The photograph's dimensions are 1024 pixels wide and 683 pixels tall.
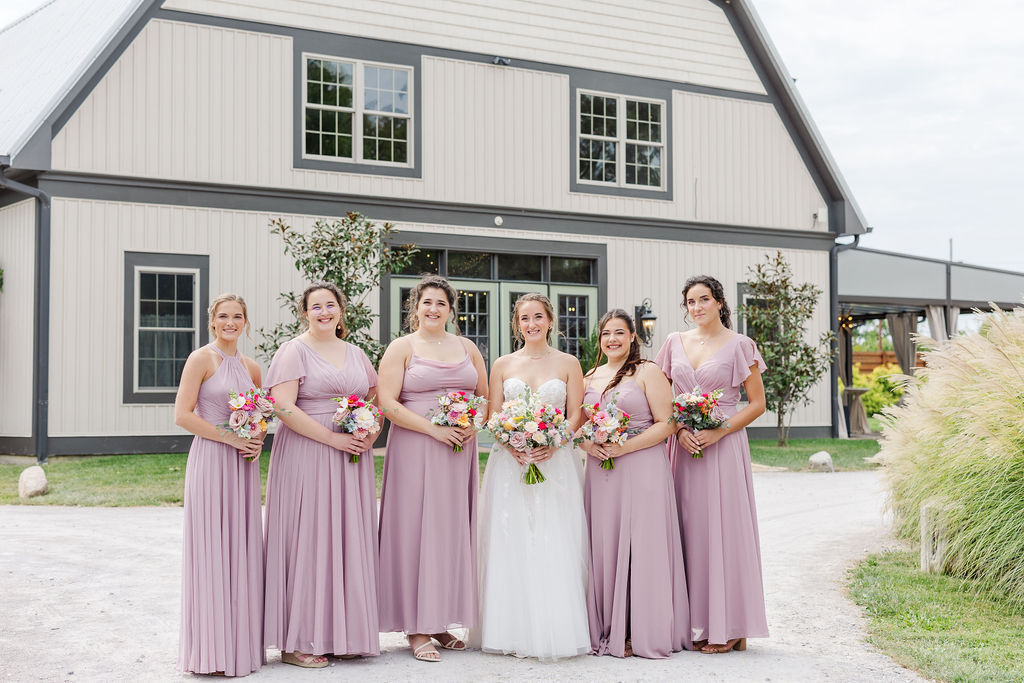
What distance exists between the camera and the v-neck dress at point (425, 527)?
5.55 meters

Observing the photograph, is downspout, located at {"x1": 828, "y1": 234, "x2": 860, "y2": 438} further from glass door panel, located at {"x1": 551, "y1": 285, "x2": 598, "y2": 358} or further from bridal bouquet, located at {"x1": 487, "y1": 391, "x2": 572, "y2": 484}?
bridal bouquet, located at {"x1": 487, "y1": 391, "x2": 572, "y2": 484}

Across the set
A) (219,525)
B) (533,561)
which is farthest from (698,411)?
(219,525)

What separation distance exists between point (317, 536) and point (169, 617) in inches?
66.4

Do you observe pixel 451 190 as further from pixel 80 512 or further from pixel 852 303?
pixel 852 303

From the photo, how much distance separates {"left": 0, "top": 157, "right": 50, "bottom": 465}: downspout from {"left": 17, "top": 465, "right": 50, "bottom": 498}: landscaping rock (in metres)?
2.40

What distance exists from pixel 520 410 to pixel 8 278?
11.7 m

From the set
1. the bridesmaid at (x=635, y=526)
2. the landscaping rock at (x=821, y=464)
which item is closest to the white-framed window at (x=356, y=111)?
the landscaping rock at (x=821, y=464)

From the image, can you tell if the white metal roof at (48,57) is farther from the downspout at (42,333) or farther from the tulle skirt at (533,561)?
the tulle skirt at (533,561)

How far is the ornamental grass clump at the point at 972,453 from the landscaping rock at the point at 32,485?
8.65 meters

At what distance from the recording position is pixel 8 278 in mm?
14586

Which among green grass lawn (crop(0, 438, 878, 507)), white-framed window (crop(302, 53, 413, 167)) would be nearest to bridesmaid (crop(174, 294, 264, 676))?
green grass lawn (crop(0, 438, 878, 507))

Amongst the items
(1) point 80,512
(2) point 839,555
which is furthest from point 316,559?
(1) point 80,512

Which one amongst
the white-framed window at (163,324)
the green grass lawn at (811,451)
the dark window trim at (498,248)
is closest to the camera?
the white-framed window at (163,324)

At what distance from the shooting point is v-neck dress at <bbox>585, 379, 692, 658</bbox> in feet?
18.4
